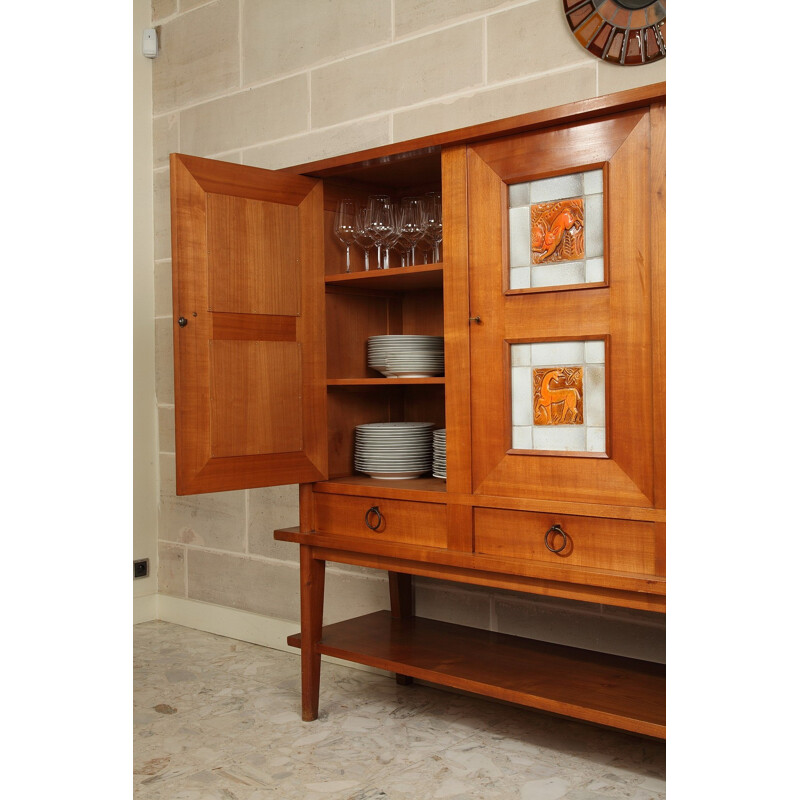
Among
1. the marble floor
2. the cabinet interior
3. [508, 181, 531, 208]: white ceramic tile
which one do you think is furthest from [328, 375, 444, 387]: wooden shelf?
the marble floor

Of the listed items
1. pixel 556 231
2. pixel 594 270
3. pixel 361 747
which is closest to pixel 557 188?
pixel 556 231

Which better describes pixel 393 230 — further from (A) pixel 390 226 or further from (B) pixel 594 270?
(B) pixel 594 270

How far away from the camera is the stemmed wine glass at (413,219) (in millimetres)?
2342

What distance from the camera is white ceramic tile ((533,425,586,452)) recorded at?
1.86 metres

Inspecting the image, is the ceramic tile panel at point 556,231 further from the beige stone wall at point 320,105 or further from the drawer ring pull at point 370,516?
the drawer ring pull at point 370,516

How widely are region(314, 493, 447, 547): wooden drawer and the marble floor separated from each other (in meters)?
0.57

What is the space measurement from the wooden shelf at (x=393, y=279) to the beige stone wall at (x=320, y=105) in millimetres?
545

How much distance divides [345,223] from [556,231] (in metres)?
0.77

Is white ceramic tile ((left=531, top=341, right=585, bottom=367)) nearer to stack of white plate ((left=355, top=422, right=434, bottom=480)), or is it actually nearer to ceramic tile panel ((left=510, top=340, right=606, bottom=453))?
ceramic tile panel ((left=510, top=340, right=606, bottom=453))

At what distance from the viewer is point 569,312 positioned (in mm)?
1856
